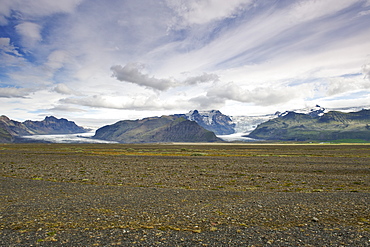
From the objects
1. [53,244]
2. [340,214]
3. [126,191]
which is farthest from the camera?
[126,191]

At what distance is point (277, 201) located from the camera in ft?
53.9

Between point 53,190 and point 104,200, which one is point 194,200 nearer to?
point 104,200

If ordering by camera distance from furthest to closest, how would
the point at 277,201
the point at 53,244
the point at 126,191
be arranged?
the point at 126,191
the point at 277,201
the point at 53,244

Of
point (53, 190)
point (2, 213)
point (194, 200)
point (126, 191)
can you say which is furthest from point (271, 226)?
point (53, 190)

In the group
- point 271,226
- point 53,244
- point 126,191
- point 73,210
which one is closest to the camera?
point 53,244

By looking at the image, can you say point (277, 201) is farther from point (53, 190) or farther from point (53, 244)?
point (53, 190)

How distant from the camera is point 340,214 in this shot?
13359mm

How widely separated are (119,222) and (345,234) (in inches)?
421

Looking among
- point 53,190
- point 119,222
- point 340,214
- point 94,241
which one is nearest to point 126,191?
point 53,190

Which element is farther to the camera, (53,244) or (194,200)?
(194,200)

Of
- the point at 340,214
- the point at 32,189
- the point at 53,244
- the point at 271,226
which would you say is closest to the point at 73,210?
the point at 53,244

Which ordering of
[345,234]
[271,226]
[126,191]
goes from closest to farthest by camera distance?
1. [345,234]
2. [271,226]
3. [126,191]

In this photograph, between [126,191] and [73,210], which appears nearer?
[73,210]

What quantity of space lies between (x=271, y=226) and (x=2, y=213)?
15.0 meters
